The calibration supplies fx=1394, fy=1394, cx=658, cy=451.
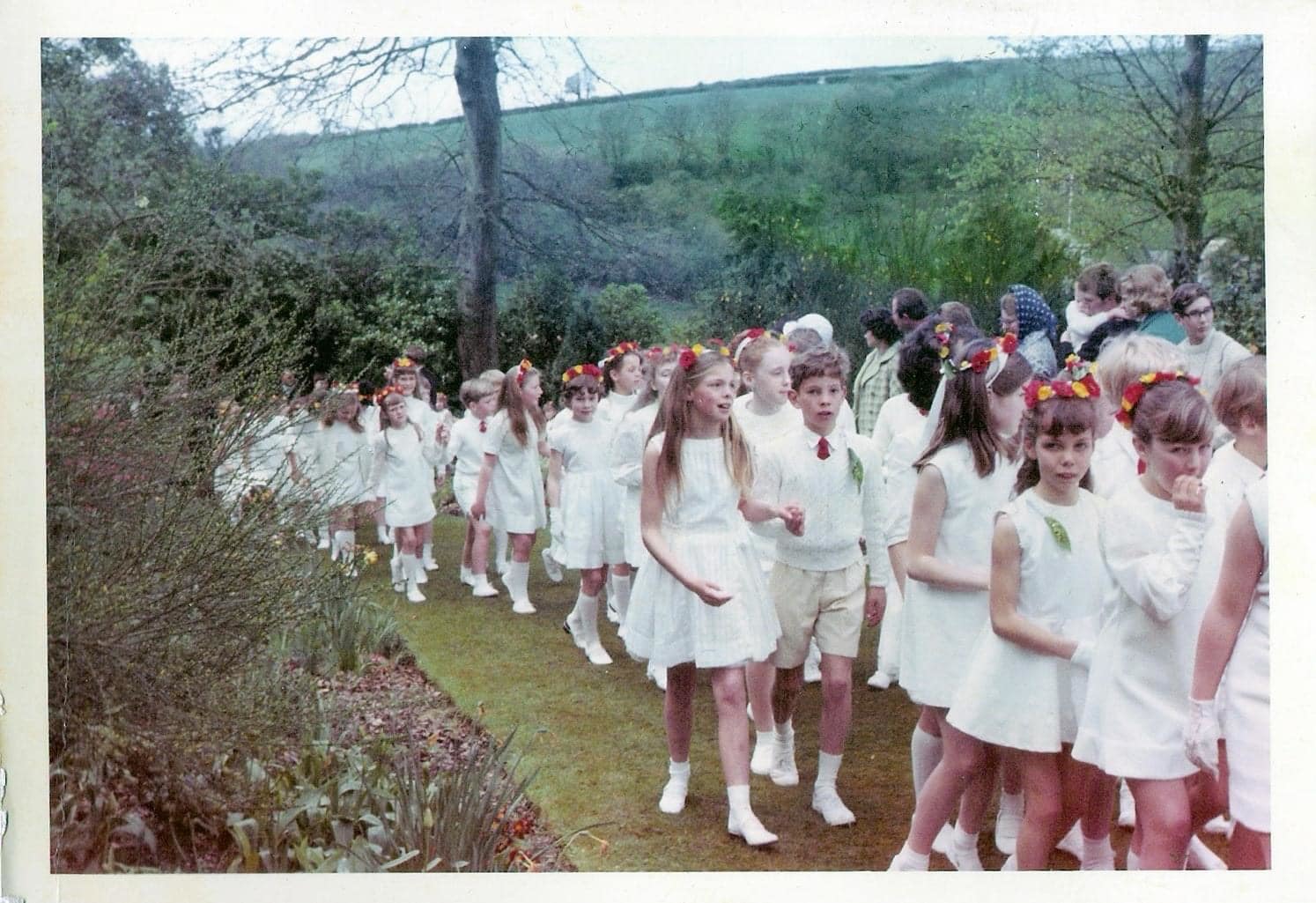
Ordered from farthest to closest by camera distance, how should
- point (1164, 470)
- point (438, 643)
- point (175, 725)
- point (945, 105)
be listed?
1. point (438, 643)
2. point (945, 105)
3. point (175, 725)
4. point (1164, 470)

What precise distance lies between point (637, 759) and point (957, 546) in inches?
48.1

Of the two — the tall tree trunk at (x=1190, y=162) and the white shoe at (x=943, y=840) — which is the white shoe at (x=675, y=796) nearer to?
the white shoe at (x=943, y=840)

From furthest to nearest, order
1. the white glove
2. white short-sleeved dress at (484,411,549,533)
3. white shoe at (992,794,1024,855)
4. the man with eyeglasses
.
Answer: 1. white short-sleeved dress at (484,411,549,533)
2. the man with eyeglasses
3. white shoe at (992,794,1024,855)
4. the white glove

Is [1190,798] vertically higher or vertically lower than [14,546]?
lower

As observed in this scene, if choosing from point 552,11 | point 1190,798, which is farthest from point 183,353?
point 1190,798

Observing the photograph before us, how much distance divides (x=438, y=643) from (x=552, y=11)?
2.13 metres

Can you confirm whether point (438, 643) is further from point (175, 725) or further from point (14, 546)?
point (14, 546)

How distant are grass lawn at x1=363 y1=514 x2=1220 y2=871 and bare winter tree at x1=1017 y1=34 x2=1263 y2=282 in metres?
1.69

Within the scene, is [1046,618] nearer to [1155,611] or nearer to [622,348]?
[1155,611]

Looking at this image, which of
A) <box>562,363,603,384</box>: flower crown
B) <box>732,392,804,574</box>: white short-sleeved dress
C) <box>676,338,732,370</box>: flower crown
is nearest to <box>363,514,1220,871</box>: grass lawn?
<box>732,392,804,574</box>: white short-sleeved dress

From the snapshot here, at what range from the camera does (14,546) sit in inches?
170

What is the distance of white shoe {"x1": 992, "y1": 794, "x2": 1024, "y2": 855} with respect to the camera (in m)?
4.22

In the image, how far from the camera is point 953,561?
163 inches

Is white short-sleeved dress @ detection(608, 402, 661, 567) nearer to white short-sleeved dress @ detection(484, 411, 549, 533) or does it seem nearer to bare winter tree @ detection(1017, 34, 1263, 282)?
white short-sleeved dress @ detection(484, 411, 549, 533)
